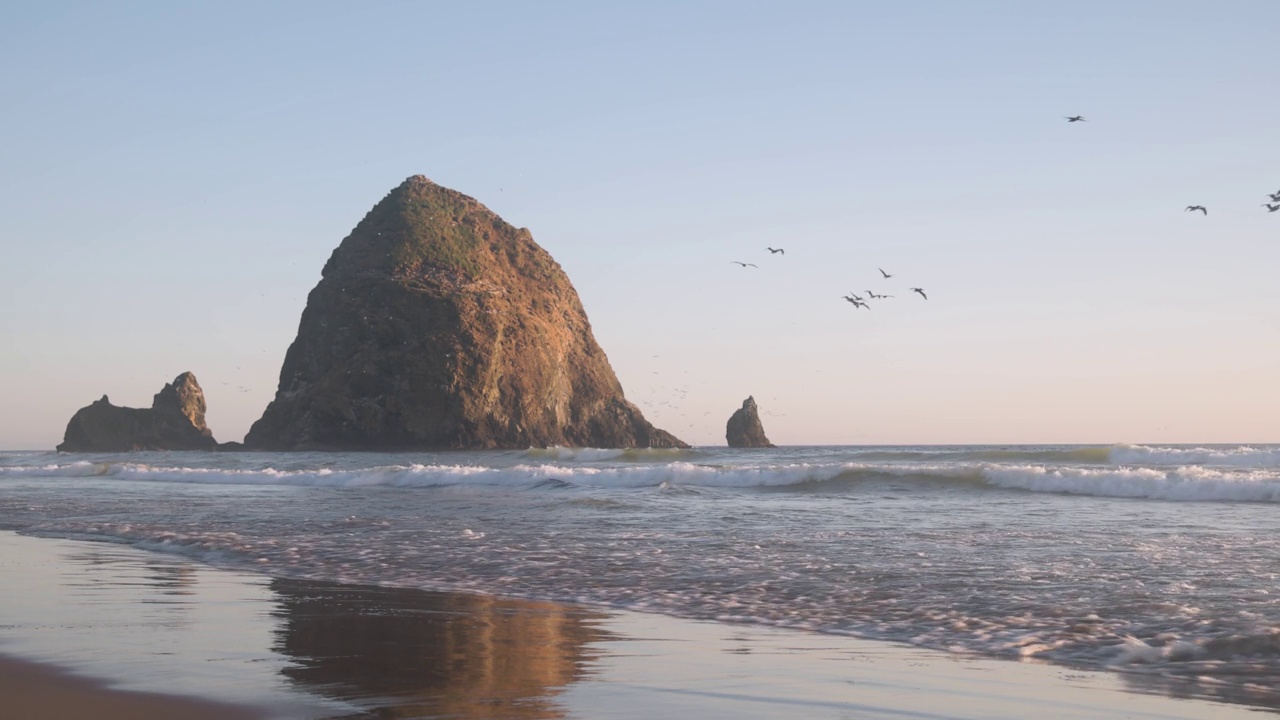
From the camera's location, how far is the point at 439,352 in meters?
79.5

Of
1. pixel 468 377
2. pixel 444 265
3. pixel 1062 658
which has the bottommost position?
pixel 1062 658

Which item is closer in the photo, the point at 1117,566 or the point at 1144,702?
the point at 1144,702

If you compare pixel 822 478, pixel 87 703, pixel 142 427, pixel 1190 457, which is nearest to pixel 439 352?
pixel 142 427

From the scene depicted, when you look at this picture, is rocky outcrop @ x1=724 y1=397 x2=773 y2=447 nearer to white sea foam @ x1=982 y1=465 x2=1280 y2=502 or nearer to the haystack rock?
the haystack rock

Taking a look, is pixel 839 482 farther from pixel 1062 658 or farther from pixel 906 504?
pixel 1062 658

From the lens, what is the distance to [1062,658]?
18.9 feet

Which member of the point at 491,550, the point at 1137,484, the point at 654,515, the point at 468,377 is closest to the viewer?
the point at 491,550

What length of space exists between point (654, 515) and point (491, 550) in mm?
4740

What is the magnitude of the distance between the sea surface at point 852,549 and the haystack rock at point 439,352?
5394 centimetres

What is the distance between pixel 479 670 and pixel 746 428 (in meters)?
92.6

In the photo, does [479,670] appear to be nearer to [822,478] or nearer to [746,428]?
[822,478]

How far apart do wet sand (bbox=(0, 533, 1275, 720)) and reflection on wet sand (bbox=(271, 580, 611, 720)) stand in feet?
0.05

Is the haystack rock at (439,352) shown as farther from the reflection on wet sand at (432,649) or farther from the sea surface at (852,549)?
the reflection on wet sand at (432,649)

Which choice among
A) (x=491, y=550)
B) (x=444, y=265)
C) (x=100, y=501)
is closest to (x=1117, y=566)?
(x=491, y=550)
